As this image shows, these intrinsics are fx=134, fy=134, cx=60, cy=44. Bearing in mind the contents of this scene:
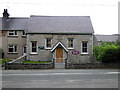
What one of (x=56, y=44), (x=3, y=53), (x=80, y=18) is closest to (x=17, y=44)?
(x=3, y=53)

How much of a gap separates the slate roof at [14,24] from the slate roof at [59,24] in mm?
2329

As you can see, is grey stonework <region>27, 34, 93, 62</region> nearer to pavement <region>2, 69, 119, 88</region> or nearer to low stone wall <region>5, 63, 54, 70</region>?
low stone wall <region>5, 63, 54, 70</region>

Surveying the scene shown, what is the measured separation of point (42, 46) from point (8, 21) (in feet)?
35.0

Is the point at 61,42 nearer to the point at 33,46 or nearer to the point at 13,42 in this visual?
the point at 33,46

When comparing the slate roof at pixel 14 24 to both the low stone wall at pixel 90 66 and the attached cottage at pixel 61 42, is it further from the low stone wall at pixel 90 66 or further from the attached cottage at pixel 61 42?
the low stone wall at pixel 90 66

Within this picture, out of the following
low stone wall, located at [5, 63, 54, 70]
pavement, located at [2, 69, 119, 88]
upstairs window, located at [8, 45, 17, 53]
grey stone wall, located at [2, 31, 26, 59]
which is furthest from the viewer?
upstairs window, located at [8, 45, 17, 53]

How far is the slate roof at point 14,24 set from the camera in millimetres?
26688

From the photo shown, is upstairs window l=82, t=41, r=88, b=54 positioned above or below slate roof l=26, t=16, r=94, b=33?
below

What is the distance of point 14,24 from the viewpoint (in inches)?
1087

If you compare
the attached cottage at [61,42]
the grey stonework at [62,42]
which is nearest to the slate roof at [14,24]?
the attached cottage at [61,42]

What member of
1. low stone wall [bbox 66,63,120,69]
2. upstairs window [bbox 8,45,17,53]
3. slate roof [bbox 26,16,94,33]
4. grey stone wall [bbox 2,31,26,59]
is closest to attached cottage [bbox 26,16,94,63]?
slate roof [bbox 26,16,94,33]

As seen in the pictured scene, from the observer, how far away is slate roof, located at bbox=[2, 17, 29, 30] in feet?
87.6

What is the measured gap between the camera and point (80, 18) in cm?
2734

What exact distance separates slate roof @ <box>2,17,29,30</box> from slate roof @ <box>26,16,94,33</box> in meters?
2.33
